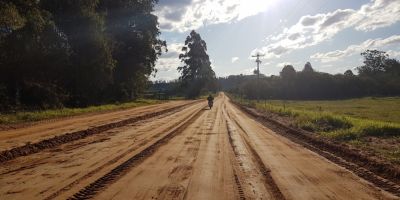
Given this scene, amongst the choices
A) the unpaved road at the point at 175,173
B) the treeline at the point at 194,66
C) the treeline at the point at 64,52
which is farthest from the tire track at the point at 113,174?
the treeline at the point at 194,66

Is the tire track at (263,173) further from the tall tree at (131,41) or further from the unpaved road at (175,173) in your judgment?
the tall tree at (131,41)

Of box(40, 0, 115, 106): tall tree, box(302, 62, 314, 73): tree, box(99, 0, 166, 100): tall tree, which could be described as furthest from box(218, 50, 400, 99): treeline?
box(40, 0, 115, 106): tall tree

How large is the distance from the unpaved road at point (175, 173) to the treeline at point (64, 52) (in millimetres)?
13328

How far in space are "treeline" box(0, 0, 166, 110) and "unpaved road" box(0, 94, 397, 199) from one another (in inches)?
525

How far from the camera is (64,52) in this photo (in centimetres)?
3800

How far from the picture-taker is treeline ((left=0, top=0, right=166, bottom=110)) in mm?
30938

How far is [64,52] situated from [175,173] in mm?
30496

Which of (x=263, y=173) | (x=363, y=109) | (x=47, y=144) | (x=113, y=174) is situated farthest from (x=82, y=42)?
(x=363, y=109)

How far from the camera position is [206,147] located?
48.4ft

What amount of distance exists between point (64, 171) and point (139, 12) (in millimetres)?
49976

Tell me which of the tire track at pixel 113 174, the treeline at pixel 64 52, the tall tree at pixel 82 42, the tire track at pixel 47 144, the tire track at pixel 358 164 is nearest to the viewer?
the tire track at pixel 113 174

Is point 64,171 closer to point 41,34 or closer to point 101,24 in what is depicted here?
point 41,34

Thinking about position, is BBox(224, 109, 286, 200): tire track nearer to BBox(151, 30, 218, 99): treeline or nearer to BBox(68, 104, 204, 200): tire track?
BBox(68, 104, 204, 200): tire track

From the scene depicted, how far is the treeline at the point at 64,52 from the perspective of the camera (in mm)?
30938
